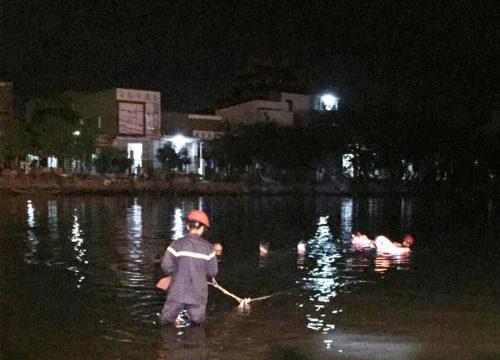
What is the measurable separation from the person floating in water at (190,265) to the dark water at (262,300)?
524 millimetres

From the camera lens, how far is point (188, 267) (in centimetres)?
812

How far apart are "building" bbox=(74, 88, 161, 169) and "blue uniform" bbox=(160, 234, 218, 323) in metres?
49.7

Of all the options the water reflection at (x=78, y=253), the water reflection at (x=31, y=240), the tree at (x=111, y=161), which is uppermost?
the tree at (x=111, y=161)

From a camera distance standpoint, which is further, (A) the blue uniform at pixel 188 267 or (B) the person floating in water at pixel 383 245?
(B) the person floating in water at pixel 383 245

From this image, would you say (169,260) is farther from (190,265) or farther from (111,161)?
(111,161)

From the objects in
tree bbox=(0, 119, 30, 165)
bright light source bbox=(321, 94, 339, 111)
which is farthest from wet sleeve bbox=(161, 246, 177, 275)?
bright light source bbox=(321, 94, 339, 111)

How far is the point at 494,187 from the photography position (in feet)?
204

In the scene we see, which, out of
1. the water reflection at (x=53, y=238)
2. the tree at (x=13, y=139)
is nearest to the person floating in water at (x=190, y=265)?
the water reflection at (x=53, y=238)

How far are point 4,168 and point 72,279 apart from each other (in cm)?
4427

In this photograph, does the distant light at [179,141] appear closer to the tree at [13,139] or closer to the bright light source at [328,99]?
the tree at [13,139]

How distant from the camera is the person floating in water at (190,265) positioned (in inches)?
320

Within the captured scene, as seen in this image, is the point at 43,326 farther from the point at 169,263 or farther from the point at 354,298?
the point at 354,298

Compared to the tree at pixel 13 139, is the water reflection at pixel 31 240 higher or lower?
lower

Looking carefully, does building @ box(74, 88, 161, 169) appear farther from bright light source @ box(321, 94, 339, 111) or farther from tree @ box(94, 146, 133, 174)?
bright light source @ box(321, 94, 339, 111)
